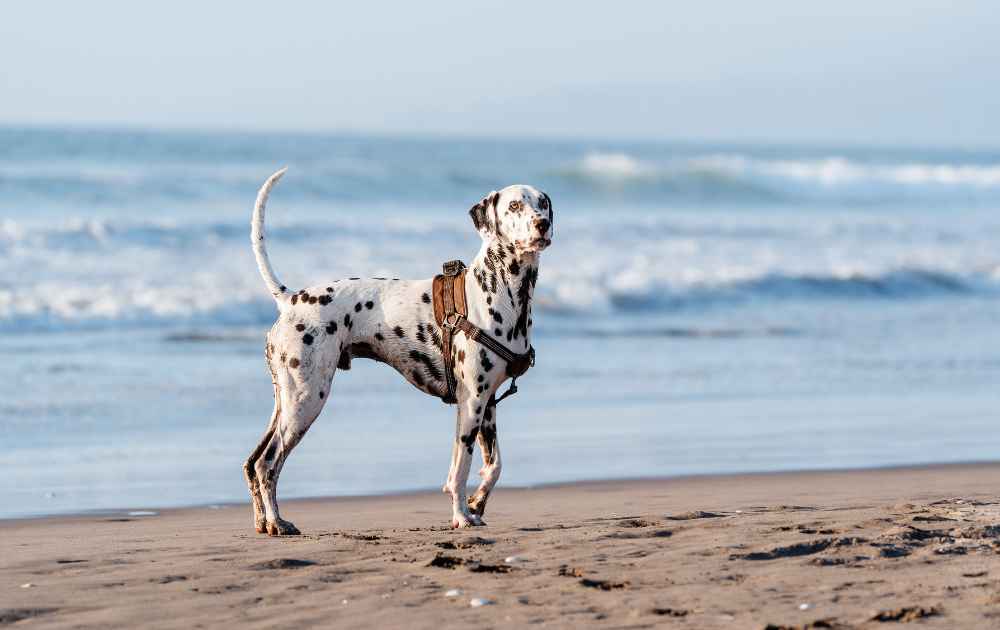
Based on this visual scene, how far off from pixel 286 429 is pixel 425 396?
475cm

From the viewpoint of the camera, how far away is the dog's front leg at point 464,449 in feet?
21.0

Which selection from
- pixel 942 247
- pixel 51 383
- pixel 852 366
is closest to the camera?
pixel 51 383

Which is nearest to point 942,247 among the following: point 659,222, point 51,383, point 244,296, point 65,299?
point 659,222

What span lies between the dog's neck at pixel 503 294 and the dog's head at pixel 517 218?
7cm

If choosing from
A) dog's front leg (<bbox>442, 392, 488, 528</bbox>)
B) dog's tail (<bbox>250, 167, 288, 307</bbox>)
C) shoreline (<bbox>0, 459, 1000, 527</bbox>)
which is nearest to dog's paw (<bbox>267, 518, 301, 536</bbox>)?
dog's front leg (<bbox>442, 392, 488, 528</bbox>)

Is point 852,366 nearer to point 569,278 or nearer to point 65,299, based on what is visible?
point 569,278

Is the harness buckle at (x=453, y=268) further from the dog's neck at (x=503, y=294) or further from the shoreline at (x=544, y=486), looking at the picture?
the shoreline at (x=544, y=486)

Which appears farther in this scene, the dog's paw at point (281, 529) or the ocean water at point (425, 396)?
the ocean water at point (425, 396)

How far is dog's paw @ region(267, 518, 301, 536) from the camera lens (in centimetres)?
647

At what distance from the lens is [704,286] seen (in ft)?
68.1

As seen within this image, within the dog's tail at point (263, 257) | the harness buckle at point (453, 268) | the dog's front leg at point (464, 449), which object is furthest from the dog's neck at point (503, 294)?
the dog's tail at point (263, 257)

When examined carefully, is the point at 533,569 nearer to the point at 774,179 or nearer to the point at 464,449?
the point at 464,449

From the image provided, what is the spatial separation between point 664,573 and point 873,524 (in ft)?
4.18

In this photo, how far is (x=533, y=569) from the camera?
17.8 ft
